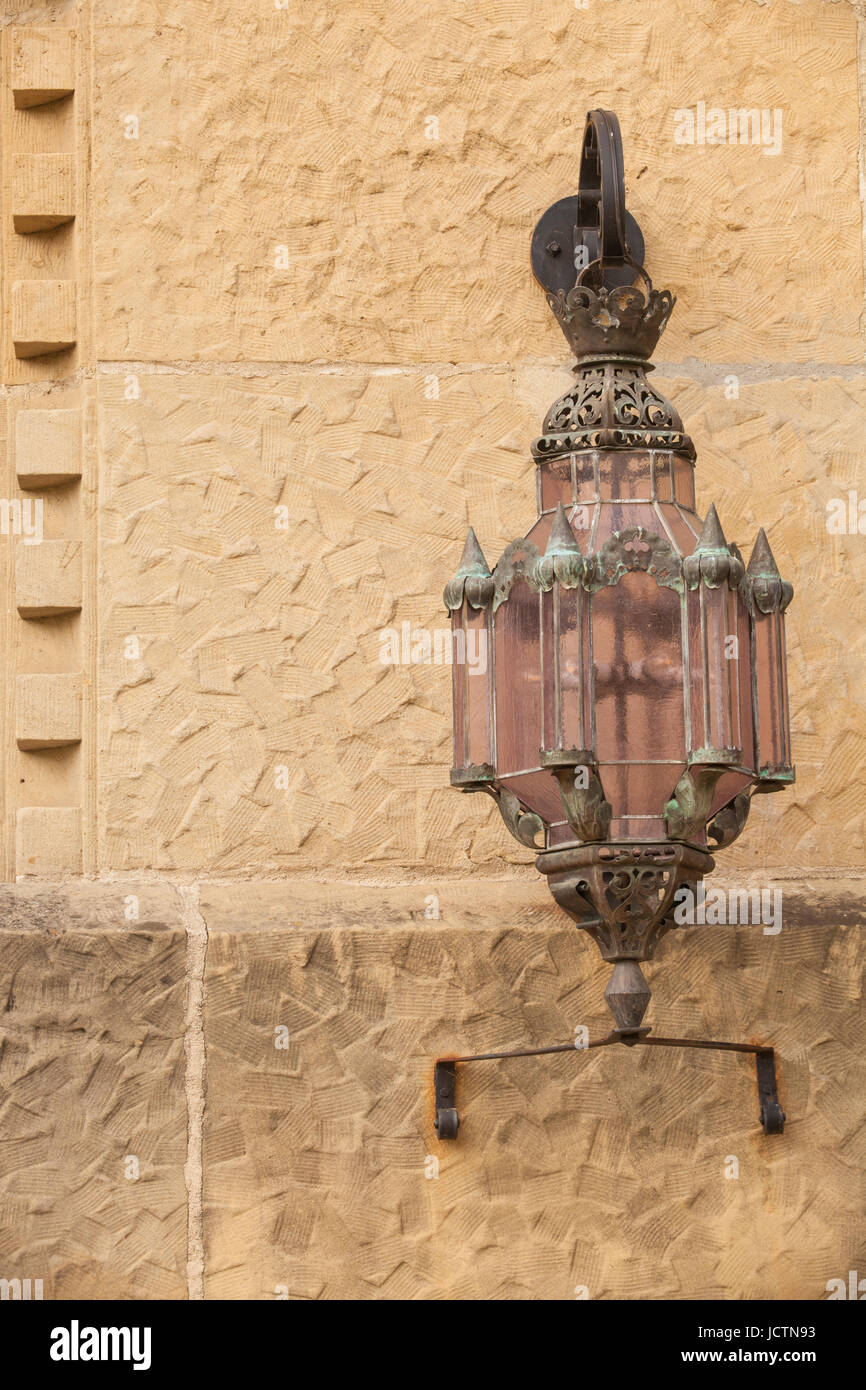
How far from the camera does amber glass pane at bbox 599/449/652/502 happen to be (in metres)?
3.38

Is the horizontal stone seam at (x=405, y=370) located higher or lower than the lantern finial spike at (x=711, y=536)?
higher

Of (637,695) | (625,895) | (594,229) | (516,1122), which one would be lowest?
(516,1122)

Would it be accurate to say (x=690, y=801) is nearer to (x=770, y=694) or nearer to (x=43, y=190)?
(x=770, y=694)

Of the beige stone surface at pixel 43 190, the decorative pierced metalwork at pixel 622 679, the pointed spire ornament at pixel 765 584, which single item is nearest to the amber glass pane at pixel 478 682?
the decorative pierced metalwork at pixel 622 679

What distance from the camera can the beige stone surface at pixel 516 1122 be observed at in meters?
3.61

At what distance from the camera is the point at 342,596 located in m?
3.84

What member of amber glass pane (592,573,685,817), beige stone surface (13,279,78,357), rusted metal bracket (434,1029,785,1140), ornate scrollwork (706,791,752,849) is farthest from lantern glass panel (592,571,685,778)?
beige stone surface (13,279,78,357)

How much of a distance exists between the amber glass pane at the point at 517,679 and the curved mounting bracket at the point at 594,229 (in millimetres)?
533

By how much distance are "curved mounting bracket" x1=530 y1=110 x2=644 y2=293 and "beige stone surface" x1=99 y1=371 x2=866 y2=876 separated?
169mm

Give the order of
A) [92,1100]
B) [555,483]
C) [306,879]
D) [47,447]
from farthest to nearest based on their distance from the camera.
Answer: [47,447], [306,879], [92,1100], [555,483]

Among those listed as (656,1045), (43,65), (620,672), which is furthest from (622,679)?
(43,65)

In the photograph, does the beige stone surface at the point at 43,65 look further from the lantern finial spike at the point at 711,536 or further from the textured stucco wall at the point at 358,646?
the lantern finial spike at the point at 711,536

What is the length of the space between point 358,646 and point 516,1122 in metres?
0.75

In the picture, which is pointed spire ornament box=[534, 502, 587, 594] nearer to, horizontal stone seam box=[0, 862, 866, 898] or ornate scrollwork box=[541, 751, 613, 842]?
ornate scrollwork box=[541, 751, 613, 842]
